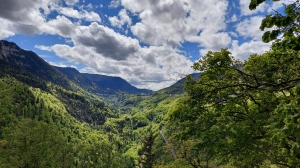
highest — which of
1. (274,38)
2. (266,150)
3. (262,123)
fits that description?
(274,38)

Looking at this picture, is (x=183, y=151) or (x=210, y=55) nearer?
(x=210, y=55)

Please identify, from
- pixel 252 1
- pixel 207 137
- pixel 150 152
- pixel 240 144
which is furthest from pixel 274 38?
pixel 150 152

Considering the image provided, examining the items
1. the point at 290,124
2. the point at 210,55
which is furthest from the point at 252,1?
the point at 210,55

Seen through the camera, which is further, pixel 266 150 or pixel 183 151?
pixel 183 151

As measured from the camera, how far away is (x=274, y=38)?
571 cm

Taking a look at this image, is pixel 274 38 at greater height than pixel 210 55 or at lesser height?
lesser

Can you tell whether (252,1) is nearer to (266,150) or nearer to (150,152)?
(266,150)

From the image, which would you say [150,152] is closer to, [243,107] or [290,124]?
[243,107]

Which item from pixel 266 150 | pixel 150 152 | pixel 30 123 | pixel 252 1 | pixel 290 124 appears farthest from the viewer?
pixel 150 152

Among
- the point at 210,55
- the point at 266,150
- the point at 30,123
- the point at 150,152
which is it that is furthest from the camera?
the point at 150,152

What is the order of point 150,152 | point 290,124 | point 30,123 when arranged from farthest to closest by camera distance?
point 150,152
point 30,123
point 290,124

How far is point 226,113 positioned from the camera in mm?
14352

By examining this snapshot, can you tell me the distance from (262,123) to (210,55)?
18.5 ft

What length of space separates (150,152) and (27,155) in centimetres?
2503
